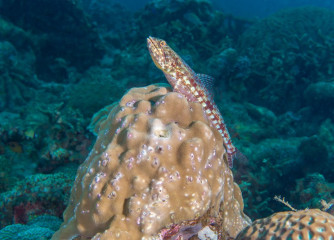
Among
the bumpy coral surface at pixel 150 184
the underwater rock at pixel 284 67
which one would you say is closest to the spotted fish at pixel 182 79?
the bumpy coral surface at pixel 150 184

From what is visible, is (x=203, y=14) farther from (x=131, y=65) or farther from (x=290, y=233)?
(x=290, y=233)

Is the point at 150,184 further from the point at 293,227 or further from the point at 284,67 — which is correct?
the point at 284,67

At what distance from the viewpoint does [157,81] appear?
985 cm

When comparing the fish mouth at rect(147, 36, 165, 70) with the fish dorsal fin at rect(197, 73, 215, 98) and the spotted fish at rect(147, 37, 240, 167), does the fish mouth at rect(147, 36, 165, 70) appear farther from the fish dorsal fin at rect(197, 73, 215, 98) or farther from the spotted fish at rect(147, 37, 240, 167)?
the fish dorsal fin at rect(197, 73, 215, 98)

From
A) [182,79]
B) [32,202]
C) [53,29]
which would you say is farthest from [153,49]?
[53,29]

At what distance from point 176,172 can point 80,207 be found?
3.28ft

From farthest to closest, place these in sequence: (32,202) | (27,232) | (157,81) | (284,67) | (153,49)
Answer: (284,67) < (157,81) < (32,202) < (153,49) < (27,232)

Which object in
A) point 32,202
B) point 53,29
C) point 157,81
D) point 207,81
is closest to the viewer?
point 207,81

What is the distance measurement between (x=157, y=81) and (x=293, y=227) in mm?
8378

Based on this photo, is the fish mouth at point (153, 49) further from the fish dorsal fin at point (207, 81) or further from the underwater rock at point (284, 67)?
the underwater rock at point (284, 67)

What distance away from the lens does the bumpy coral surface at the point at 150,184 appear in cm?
199

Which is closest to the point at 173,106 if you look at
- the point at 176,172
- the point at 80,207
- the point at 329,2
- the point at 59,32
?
the point at 176,172

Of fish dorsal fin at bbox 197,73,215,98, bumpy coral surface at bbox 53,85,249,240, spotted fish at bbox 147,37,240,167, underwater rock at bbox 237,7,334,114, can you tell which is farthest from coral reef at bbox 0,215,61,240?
underwater rock at bbox 237,7,334,114

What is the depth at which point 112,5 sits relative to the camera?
2538 cm
